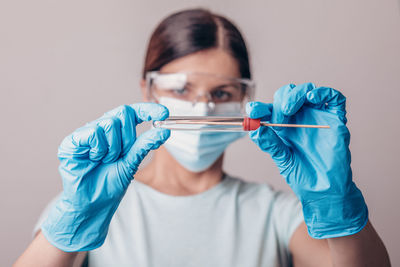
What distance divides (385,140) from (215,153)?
2.68ft

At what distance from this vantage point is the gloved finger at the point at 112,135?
977mm

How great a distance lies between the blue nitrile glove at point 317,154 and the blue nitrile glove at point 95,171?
1.07 feet

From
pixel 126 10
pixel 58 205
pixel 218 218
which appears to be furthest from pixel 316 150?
pixel 126 10

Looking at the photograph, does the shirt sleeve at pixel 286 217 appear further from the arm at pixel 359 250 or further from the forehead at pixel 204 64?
the forehead at pixel 204 64

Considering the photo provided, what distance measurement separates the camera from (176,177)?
153 cm

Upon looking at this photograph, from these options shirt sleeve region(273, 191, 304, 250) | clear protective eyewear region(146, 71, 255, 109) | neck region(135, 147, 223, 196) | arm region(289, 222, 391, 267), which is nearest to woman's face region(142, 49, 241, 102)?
clear protective eyewear region(146, 71, 255, 109)

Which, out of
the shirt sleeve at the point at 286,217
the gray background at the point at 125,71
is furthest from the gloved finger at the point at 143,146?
the gray background at the point at 125,71

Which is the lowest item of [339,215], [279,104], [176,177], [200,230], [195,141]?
[200,230]

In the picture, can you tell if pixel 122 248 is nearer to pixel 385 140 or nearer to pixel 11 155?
pixel 11 155

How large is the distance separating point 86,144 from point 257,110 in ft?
1.60

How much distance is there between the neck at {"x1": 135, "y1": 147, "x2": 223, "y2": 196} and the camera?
1.51 meters

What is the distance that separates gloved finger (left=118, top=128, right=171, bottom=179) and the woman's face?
0.48 m

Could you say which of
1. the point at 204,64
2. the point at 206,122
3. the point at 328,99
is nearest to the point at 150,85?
the point at 204,64

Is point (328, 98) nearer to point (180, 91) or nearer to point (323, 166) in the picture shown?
point (323, 166)
